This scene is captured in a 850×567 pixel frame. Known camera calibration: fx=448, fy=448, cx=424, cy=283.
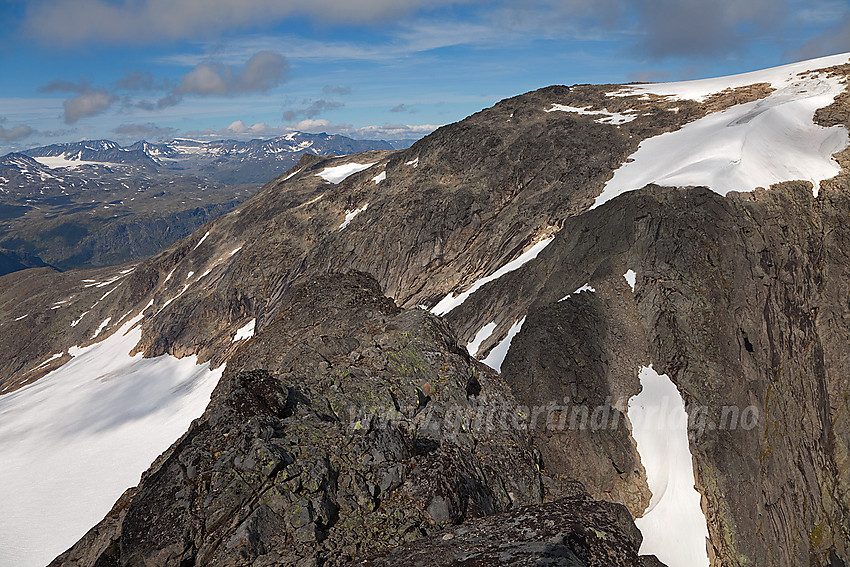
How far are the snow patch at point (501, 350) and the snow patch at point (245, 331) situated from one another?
53684 millimetres

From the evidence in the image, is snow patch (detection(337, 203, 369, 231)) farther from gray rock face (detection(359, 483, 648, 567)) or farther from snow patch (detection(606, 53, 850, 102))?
gray rock face (detection(359, 483, 648, 567))

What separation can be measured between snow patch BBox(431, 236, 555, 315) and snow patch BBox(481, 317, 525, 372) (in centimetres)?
1126

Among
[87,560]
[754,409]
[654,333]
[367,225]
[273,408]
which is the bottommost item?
[754,409]

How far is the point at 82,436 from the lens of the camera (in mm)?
79375

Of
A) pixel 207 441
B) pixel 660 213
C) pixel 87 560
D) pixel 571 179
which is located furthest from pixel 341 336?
pixel 571 179

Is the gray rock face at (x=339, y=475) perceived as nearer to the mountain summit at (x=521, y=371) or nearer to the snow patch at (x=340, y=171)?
the mountain summit at (x=521, y=371)

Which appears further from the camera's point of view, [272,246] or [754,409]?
[272,246]

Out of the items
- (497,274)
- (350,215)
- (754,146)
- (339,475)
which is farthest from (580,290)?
(350,215)

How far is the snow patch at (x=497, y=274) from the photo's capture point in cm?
4784

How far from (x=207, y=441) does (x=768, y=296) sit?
1458 inches

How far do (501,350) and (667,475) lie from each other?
44.2ft

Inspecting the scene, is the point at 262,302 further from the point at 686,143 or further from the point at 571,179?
the point at 686,143

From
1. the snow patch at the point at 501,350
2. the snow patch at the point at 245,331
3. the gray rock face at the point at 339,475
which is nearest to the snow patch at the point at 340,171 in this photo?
the snow patch at the point at 245,331

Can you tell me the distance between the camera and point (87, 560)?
1083 cm
